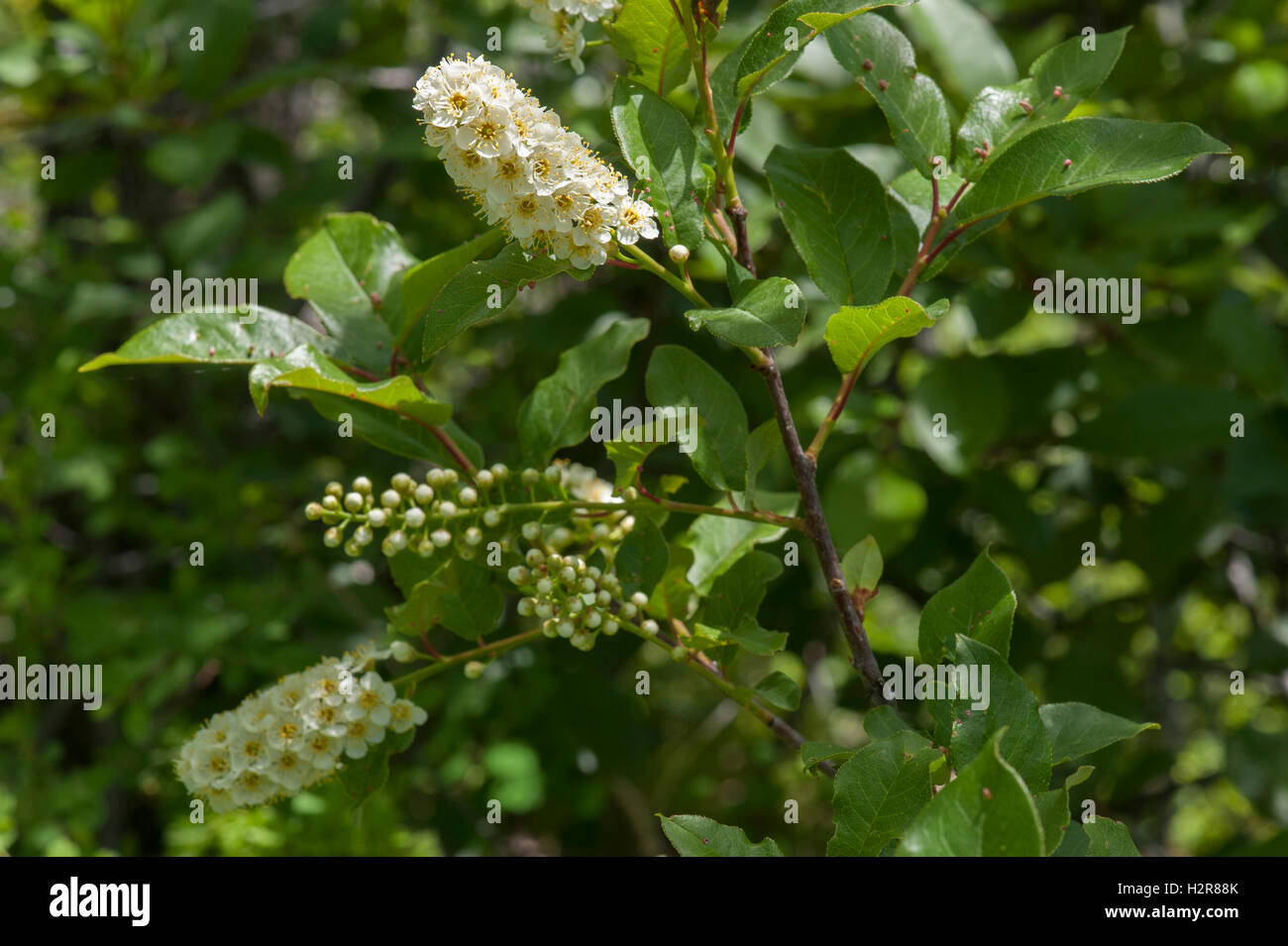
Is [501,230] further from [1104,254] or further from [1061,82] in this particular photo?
[1104,254]

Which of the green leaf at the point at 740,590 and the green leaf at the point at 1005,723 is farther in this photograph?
the green leaf at the point at 740,590

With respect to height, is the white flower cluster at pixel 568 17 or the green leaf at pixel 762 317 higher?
the white flower cluster at pixel 568 17

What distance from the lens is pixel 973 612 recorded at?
81cm

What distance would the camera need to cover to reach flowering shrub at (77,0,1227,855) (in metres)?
0.74

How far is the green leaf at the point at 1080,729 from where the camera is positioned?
78 cm

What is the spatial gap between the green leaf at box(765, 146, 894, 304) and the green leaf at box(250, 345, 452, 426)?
12.4 inches

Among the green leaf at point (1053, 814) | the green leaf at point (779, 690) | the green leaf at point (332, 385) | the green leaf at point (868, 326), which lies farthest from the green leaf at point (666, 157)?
the green leaf at point (1053, 814)

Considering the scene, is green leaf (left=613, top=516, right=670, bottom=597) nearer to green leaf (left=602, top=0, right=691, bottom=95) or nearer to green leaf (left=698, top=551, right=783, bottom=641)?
green leaf (left=698, top=551, right=783, bottom=641)

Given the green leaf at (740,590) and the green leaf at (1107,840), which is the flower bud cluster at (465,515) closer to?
the green leaf at (740,590)

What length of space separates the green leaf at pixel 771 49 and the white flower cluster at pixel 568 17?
0.32 feet

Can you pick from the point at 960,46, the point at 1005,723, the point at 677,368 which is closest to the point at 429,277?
the point at 677,368

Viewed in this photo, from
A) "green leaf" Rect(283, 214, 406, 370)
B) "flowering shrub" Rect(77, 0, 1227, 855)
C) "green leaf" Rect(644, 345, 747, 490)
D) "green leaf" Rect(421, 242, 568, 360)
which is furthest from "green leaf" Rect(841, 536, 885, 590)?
"green leaf" Rect(283, 214, 406, 370)
